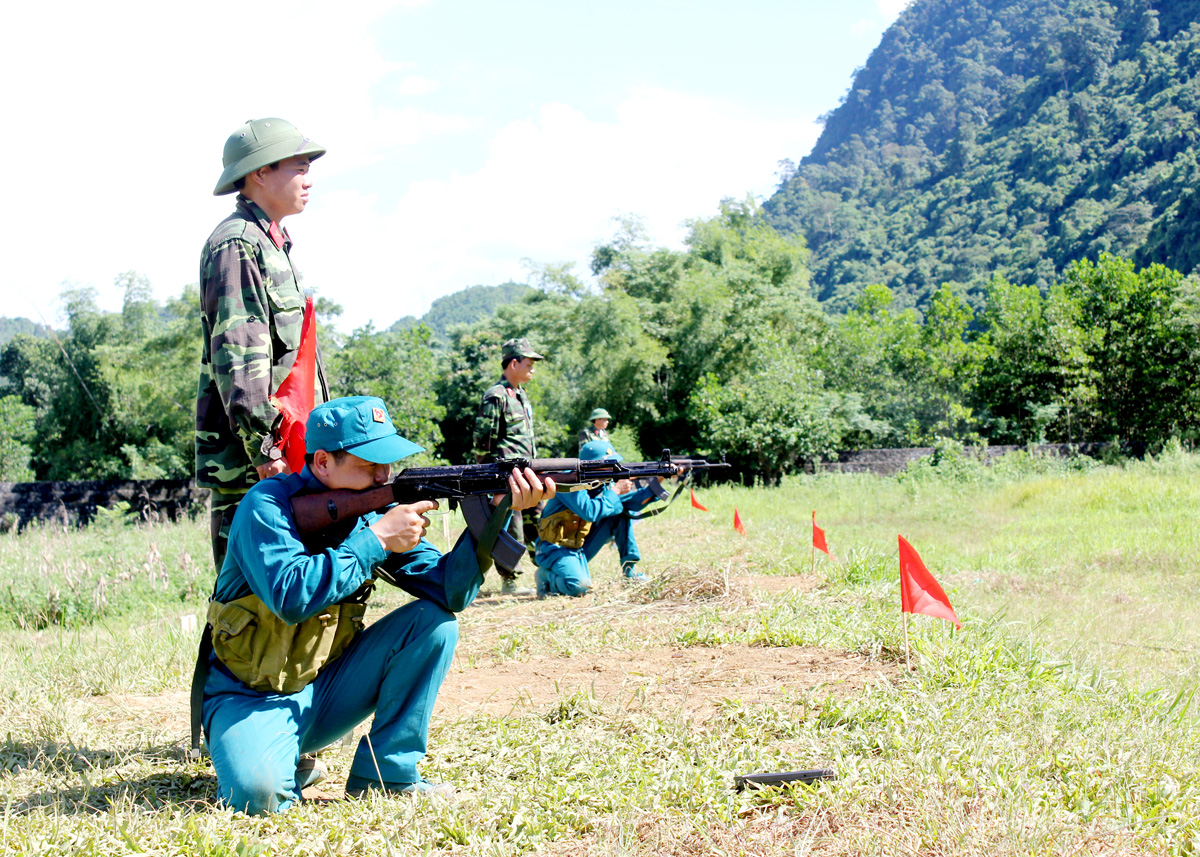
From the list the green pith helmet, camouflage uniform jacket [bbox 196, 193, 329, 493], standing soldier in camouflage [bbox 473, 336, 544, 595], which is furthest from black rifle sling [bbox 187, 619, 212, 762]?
standing soldier in camouflage [bbox 473, 336, 544, 595]

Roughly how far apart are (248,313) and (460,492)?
3.42ft

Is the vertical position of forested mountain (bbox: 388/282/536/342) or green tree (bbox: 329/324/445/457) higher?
forested mountain (bbox: 388/282/536/342)

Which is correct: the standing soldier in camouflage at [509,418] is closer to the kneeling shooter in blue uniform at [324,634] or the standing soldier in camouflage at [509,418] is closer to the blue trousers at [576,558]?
the blue trousers at [576,558]

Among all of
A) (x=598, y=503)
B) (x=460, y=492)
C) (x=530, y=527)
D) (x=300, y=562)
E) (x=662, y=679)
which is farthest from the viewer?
(x=530, y=527)

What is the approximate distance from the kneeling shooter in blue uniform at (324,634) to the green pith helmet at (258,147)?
1054 millimetres

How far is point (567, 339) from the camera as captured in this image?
31.9 metres

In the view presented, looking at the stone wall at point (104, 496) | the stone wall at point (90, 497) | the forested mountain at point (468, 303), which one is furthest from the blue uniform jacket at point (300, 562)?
the forested mountain at point (468, 303)

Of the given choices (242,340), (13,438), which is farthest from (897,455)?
(13,438)

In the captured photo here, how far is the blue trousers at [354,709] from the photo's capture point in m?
2.89

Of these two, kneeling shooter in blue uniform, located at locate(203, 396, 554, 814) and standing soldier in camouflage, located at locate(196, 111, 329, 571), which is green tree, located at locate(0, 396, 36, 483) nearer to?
standing soldier in camouflage, located at locate(196, 111, 329, 571)

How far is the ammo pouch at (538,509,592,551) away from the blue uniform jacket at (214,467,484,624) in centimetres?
403

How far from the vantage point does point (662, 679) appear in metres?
4.36

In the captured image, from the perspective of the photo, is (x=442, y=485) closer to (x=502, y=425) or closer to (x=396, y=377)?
(x=502, y=425)

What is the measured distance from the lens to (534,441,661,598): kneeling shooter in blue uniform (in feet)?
23.1
